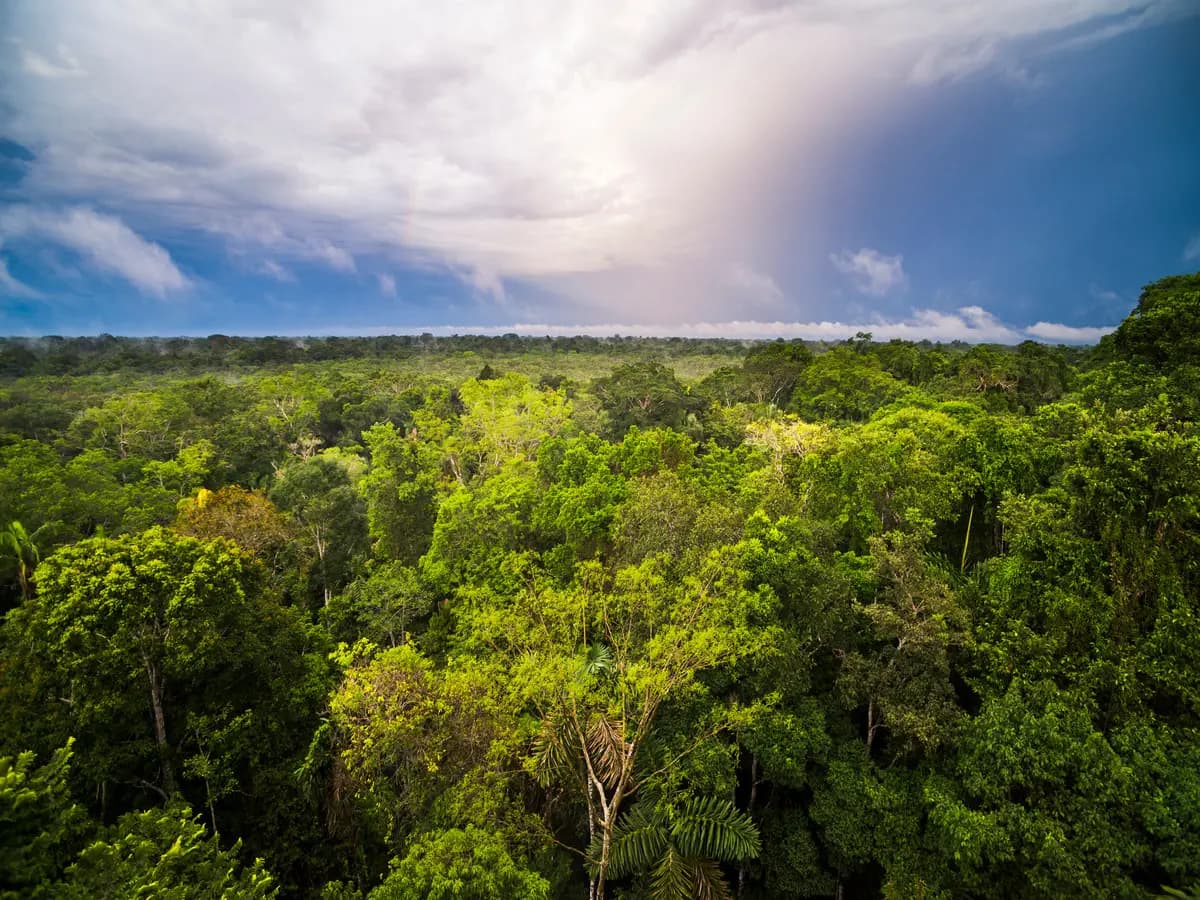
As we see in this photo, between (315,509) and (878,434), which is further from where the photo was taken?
(315,509)

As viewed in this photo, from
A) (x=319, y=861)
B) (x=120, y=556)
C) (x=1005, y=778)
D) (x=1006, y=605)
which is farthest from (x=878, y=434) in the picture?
(x=120, y=556)

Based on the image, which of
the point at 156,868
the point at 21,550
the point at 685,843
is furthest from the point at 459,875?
the point at 21,550

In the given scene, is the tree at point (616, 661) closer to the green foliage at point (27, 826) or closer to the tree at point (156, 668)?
the tree at point (156, 668)

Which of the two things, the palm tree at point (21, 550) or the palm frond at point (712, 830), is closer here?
the palm frond at point (712, 830)

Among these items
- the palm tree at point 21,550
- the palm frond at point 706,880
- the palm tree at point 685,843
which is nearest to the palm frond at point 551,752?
the palm tree at point 685,843

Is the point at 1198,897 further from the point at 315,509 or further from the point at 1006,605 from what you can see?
the point at 315,509

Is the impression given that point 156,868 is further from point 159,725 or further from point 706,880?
point 706,880

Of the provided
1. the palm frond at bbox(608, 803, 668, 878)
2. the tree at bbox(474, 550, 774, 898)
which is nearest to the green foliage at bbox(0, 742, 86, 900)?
the tree at bbox(474, 550, 774, 898)
